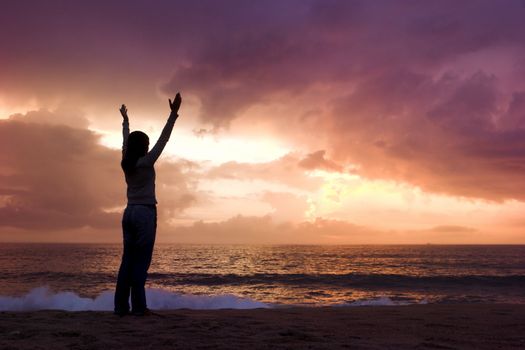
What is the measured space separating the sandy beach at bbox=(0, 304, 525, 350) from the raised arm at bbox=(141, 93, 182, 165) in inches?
88.1

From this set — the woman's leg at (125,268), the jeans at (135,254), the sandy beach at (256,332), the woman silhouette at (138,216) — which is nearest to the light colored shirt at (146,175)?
the woman silhouette at (138,216)

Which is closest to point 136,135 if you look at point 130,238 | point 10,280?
point 130,238

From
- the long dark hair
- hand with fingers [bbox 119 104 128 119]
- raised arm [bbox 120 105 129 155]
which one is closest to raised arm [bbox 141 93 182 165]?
the long dark hair

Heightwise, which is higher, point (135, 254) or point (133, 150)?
point (133, 150)

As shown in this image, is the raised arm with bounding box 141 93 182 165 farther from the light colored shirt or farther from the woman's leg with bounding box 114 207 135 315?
the woman's leg with bounding box 114 207 135 315

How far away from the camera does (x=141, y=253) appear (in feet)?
19.0

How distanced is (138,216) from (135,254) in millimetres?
548

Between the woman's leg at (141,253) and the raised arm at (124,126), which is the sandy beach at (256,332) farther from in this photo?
the raised arm at (124,126)

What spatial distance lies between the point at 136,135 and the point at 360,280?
26.3 m

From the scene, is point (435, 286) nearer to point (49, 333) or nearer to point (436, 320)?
point (436, 320)

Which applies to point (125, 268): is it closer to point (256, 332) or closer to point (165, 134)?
point (165, 134)

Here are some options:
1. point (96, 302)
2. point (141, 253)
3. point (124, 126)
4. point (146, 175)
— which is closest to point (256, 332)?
point (141, 253)

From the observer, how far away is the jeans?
576 centimetres

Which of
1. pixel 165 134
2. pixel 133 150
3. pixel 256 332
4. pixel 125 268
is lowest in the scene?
pixel 256 332
